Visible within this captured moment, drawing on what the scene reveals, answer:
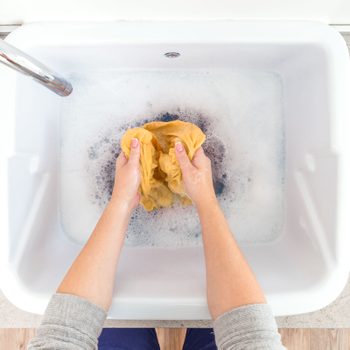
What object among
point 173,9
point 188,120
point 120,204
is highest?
point 173,9

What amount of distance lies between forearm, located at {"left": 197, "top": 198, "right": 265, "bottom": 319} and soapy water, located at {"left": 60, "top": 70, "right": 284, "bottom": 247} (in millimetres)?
187

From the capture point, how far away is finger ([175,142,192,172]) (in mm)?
1044

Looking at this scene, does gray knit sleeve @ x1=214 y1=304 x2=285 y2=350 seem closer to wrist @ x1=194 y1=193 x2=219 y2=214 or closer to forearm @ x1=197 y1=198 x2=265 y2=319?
forearm @ x1=197 y1=198 x2=265 y2=319

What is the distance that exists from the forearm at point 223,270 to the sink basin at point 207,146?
5 cm

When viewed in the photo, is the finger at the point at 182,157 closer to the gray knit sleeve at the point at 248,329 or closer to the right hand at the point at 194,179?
the right hand at the point at 194,179

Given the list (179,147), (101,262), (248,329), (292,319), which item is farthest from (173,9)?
(292,319)

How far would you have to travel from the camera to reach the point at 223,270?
0.96 meters

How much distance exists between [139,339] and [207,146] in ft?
1.74

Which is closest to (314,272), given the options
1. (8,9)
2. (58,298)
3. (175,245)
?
(175,245)

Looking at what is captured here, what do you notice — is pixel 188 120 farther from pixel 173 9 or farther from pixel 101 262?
pixel 101 262

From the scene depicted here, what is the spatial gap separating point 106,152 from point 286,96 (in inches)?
19.7

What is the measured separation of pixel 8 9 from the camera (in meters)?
0.95

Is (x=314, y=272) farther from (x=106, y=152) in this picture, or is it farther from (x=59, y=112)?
(x=59, y=112)

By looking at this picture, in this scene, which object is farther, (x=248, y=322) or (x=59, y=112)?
(x=59, y=112)
